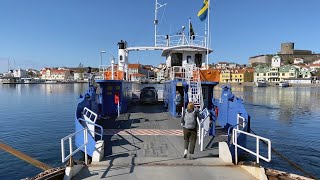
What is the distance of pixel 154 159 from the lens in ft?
31.9

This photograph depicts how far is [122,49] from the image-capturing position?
2495cm

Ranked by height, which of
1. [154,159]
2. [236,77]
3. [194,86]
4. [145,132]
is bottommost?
[154,159]

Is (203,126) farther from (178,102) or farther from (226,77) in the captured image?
(226,77)

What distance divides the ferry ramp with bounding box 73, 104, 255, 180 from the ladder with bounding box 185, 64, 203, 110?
197 centimetres

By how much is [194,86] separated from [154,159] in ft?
25.3

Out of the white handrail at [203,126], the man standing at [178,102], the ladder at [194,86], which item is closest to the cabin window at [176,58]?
the ladder at [194,86]

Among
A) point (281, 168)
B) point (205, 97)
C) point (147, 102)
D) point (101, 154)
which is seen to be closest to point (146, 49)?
point (147, 102)

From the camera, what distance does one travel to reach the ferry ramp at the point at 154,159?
8.34 meters

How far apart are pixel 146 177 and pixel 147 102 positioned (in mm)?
18680

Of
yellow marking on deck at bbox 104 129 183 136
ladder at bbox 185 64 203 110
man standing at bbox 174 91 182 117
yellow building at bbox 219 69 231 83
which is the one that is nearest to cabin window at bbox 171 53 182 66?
ladder at bbox 185 64 203 110

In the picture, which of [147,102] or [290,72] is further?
[290,72]

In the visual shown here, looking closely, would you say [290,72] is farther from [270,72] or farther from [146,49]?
[146,49]

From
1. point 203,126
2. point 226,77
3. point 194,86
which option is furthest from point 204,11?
point 226,77

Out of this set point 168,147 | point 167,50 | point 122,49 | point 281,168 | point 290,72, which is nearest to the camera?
point 168,147
